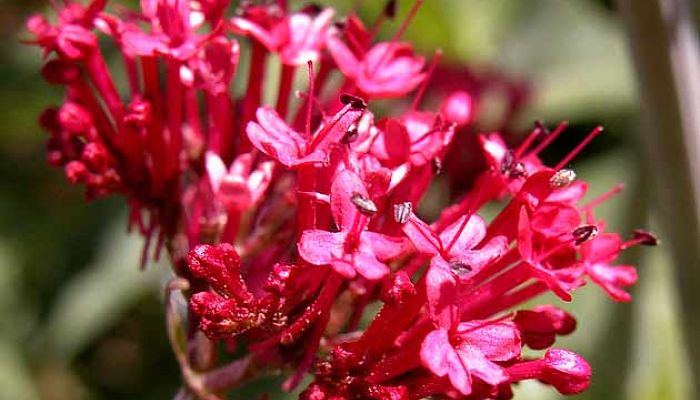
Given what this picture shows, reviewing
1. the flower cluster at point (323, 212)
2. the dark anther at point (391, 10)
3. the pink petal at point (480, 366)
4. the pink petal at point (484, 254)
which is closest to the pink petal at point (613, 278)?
the flower cluster at point (323, 212)

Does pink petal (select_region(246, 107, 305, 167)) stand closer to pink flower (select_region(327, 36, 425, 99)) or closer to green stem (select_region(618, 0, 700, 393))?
pink flower (select_region(327, 36, 425, 99))

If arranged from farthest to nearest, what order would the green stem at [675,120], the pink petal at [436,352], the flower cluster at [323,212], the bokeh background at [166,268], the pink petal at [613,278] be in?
1. the bokeh background at [166,268]
2. the green stem at [675,120]
3. the pink petal at [613,278]
4. the flower cluster at [323,212]
5. the pink petal at [436,352]

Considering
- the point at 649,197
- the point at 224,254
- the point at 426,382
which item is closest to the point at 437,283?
the point at 426,382

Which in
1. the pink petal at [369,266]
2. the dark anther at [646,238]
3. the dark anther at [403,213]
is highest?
the dark anther at [403,213]

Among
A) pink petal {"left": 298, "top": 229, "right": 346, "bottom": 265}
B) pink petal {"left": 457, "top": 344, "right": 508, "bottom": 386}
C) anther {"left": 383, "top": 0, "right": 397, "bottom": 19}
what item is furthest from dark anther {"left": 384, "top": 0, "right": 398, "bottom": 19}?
pink petal {"left": 457, "top": 344, "right": 508, "bottom": 386}

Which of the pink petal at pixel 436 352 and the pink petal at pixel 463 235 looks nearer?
the pink petal at pixel 436 352

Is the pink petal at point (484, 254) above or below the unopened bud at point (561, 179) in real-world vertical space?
below

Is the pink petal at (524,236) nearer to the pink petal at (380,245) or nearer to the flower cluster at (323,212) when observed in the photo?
the flower cluster at (323,212)

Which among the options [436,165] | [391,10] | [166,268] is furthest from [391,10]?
[166,268]

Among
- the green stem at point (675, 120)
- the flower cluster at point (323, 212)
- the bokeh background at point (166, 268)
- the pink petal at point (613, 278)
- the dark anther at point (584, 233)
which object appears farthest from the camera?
the bokeh background at point (166, 268)
